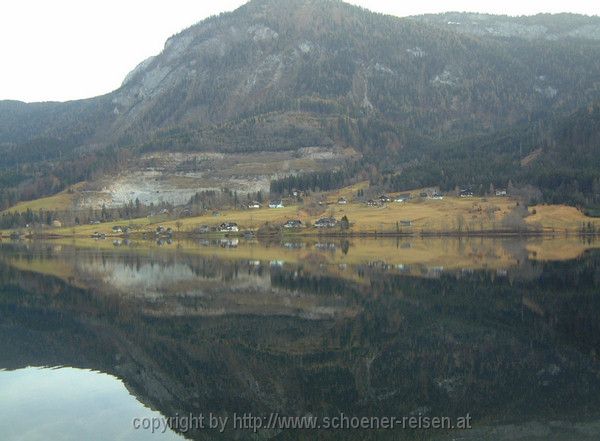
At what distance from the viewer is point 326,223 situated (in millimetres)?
151250

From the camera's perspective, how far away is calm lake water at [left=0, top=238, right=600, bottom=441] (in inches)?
792

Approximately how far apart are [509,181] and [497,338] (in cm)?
15614

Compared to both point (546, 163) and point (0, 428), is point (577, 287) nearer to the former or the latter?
point (0, 428)

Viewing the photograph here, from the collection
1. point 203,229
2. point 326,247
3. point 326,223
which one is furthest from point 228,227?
point 326,247

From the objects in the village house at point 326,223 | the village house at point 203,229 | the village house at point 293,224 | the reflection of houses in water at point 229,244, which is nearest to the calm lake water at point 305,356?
the reflection of houses in water at point 229,244

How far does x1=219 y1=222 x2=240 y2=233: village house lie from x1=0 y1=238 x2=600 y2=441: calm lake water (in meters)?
102

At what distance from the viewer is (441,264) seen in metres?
70.9

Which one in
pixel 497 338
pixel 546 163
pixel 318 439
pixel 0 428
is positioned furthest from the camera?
pixel 546 163

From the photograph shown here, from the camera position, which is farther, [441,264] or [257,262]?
[257,262]

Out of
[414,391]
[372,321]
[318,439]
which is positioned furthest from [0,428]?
[372,321]

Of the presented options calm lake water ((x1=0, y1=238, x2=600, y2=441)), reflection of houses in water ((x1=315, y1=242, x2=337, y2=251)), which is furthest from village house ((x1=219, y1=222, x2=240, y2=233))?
calm lake water ((x1=0, y1=238, x2=600, y2=441))

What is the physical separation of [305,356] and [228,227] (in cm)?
13444

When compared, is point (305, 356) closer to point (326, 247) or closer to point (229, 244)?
point (326, 247)

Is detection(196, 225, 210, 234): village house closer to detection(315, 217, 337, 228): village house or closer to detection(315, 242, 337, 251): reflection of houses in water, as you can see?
detection(315, 217, 337, 228): village house
